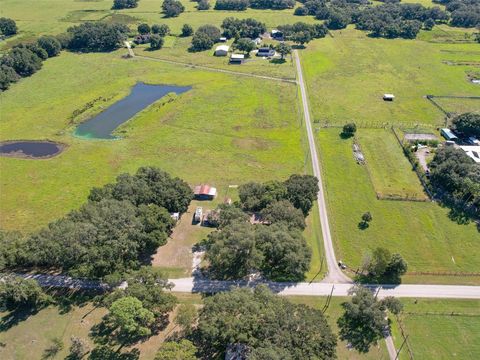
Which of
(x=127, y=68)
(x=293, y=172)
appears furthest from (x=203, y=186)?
(x=127, y=68)

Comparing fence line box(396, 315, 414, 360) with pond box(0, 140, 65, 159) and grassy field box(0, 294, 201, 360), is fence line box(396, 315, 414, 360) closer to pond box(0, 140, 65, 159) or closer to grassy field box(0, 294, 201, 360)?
grassy field box(0, 294, 201, 360)

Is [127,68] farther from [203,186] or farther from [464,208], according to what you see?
[464,208]

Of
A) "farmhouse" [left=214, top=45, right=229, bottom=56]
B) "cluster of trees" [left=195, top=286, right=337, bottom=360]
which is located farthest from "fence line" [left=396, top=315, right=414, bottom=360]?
"farmhouse" [left=214, top=45, right=229, bottom=56]

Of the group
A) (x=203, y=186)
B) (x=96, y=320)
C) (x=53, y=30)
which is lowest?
(x=96, y=320)

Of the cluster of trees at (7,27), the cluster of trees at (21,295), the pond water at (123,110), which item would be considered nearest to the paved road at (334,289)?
the cluster of trees at (21,295)

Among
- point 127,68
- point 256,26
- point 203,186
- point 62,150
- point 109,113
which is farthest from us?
point 256,26

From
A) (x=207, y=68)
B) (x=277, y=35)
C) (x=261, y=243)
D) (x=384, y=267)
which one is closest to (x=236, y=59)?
(x=207, y=68)

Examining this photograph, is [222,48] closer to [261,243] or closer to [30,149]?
[30,149]
